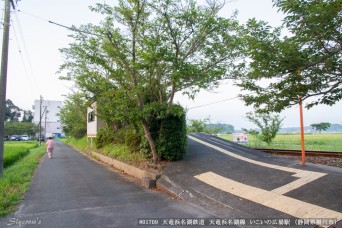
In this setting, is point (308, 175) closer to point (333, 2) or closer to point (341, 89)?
point (341, 89)

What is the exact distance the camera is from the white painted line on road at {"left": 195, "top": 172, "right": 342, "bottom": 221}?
4.88 m

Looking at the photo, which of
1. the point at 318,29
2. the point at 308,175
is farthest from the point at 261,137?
the point at 318,29

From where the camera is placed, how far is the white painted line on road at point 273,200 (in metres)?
4.88

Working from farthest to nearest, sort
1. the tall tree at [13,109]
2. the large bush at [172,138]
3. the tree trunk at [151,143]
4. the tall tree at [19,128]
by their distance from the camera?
the tall tree at [13,109] < the tall tree at [19,128] < the tree trunk at [151,143] < the large bush at [172,138]

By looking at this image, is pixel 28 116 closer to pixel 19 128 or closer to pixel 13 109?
pixel 13 109

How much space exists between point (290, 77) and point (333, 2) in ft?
4.94

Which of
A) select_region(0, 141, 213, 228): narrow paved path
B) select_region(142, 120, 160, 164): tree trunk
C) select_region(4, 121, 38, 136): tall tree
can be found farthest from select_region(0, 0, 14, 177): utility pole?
select_region(4, 121, 38, 136): tall tree

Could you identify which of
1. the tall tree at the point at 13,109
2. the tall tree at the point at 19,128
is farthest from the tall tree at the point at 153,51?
the tall tree at the point at 13,109

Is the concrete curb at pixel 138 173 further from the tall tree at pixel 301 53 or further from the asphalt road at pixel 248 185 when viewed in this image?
the tall tree at pixel 301 53

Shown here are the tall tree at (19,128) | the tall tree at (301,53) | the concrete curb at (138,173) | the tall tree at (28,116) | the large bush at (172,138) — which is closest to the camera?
the tall tree at (301,53)

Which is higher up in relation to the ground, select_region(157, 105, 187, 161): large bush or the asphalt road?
select_region(157, 105, 187, 161): large bush

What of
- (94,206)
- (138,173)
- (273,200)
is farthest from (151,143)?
(273,200)

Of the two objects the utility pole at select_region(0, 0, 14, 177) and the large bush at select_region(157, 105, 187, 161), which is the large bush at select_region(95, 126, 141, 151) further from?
the utility pole at select_region(0, 0, 14, 177)

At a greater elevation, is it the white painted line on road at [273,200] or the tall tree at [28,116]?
the tall tree at [28,116]
